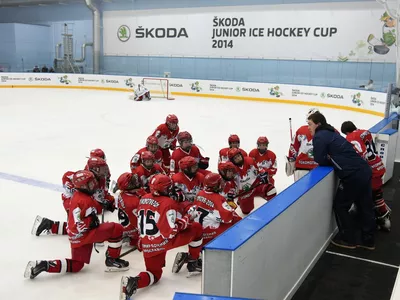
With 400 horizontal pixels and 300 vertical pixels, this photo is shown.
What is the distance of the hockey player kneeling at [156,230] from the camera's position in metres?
3.29

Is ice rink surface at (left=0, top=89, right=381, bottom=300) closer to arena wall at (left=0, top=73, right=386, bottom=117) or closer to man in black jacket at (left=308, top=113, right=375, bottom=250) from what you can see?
arena wall at (left=0, top=73, right=386, bottom=117)

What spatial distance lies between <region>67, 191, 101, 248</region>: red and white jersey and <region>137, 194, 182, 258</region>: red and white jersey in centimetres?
41

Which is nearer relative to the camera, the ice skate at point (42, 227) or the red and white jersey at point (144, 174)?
the ice skate at point (42, 227)

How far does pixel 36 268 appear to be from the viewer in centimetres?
352

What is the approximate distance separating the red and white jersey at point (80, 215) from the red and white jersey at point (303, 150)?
8.71 feet

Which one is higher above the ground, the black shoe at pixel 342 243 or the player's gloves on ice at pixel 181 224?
the player's gloves on ice at pixel 181 224

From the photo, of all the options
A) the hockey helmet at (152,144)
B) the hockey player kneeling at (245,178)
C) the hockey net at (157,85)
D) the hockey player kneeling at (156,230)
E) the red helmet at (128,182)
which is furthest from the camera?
the hockey net at (157,85)

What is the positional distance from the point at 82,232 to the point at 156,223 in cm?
62

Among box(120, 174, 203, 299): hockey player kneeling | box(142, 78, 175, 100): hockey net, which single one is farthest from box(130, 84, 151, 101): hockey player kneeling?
box(120, 174, 203, 299): hockey player kneeling

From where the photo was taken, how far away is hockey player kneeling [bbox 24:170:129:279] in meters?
3.45

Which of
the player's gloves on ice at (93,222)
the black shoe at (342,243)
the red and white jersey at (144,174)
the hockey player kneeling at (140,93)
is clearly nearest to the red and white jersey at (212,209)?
the player's gloves on ice at (93,222)

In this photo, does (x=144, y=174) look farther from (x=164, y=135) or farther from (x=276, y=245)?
(x=276, y=245)

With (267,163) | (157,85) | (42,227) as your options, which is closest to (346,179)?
(267,163)

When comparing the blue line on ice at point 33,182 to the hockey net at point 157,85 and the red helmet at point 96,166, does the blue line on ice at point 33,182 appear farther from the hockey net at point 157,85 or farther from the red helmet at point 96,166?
the hockey net at point 157,85
